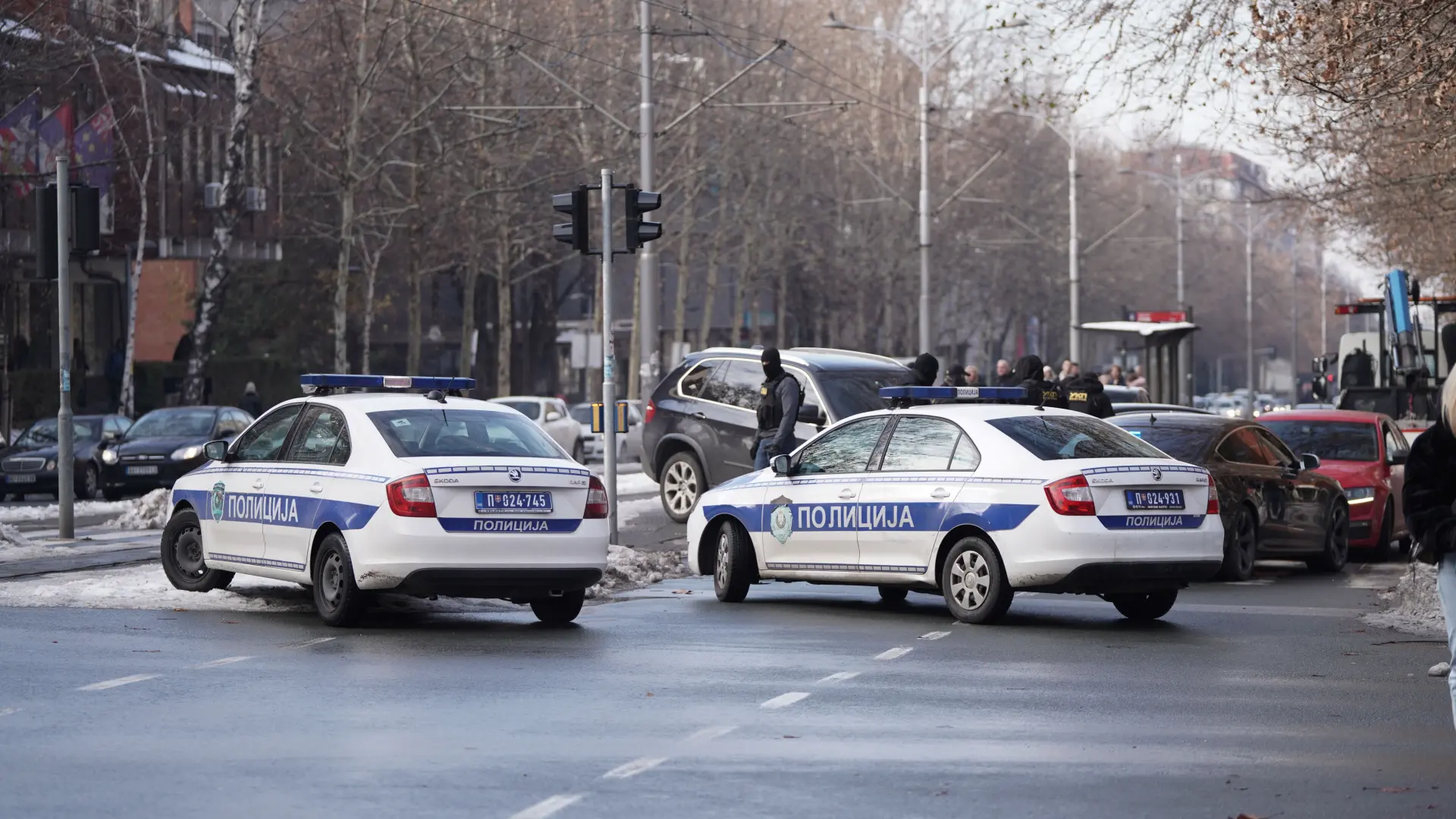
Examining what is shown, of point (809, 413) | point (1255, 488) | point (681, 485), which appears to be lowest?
point (681, 485)

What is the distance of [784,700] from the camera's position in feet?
34.5

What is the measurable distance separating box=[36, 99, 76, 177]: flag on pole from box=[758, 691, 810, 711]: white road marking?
107 ft

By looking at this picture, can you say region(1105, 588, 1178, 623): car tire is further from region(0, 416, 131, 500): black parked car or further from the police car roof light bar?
region(0, 416, 131, 500): black parked car

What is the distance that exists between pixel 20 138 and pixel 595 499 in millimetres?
29546

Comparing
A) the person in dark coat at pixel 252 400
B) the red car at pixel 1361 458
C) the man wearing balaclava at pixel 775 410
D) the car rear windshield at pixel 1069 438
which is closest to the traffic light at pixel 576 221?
the man wearing balaclava at pixel 775 410

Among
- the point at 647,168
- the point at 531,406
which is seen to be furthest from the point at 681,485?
the point at 531,406

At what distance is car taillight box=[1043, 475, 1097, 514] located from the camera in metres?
13.9

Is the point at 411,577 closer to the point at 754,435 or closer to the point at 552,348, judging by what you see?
the point at 754,435

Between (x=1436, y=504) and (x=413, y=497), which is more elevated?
(x=1436, y=504)

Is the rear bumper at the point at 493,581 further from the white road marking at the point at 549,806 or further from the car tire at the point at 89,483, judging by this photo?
the car tire at the point at 89,483

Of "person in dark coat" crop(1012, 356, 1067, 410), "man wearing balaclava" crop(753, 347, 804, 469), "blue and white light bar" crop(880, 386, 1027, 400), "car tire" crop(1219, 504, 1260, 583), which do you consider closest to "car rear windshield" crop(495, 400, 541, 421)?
"person in dark coat" crop(1012, 356, 1067, 410)

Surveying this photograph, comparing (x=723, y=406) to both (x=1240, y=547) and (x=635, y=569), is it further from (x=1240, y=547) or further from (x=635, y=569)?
(x=1240, y=547)

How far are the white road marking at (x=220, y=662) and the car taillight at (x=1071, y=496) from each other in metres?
4.88

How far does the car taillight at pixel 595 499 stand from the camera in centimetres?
1405
